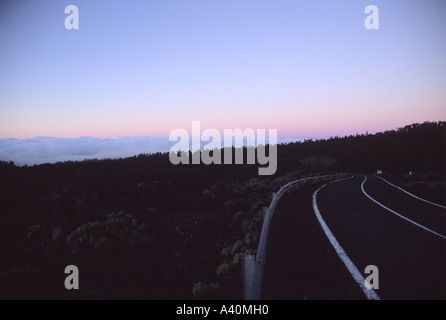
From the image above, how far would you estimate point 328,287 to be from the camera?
176 inches

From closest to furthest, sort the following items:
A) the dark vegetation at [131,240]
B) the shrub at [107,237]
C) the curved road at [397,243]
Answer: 1. the curved road at [397,243]
2. the dark vegetation at [131,240]
3. the shrub at [107,237]

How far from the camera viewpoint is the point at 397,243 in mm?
6602

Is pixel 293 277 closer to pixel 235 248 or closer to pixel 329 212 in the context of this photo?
pixel 235 248

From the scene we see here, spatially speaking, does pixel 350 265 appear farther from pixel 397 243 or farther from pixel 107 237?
pixel 107 237

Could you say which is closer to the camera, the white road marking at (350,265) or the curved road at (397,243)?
the white road marking at (350,265)

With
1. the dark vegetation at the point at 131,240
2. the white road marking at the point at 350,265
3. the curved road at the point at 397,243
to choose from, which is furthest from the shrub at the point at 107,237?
the curved road at the point at 397,243

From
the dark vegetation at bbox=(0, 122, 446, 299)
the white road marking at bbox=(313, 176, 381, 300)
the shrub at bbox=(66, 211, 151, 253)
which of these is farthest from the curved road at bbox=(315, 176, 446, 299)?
the shrub at bbox=(66, 211, 151, 253)

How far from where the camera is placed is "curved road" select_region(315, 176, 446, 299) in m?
4.43

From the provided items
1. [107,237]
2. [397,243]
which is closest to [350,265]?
[397,243]

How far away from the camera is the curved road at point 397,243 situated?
4434 mm

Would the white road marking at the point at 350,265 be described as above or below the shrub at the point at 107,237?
above

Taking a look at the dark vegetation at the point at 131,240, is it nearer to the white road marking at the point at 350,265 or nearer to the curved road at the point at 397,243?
the white road marking at the point at 350,265

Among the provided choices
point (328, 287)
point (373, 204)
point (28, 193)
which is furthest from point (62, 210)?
point (373, 204)
